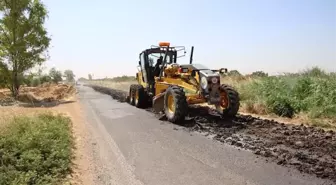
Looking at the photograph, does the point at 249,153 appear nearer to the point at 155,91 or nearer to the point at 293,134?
the point at 293,134

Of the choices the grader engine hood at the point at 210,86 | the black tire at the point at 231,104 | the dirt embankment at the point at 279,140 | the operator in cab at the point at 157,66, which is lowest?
the dirt embankment at the point at 279,140

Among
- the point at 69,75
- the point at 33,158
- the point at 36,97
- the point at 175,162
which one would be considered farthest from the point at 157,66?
the point at 69,75

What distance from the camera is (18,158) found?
587 centimetres

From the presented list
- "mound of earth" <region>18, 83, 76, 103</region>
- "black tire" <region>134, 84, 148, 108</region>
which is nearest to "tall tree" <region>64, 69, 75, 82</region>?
"mound of earth" <region>18, 83, 76, 103</region>

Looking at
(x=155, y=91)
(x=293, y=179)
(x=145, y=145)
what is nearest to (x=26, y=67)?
(x=155, y=91)

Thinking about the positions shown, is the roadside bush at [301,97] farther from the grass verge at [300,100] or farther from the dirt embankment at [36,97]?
the dirt embankment at [36,97]

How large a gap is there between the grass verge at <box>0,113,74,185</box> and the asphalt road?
661mm

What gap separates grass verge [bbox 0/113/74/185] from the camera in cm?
500

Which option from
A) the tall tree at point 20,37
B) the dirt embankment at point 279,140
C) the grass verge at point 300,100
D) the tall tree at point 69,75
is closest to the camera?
the dirt embankment at point 279,140

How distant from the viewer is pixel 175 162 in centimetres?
623

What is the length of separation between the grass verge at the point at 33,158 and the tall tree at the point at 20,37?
53.9 feet

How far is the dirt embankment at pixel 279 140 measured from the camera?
226 inches

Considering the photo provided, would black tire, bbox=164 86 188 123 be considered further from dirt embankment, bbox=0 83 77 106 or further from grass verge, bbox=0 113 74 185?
dirt embankment, bbox=0 83 77 106

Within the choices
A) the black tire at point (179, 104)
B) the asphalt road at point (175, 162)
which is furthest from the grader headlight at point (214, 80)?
the asphalt road at point (175, 162)
